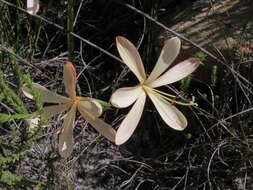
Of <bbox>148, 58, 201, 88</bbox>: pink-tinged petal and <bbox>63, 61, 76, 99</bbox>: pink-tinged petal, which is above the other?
<bbox>63, 61, 76, 99</bbox>: pink-tinged petal

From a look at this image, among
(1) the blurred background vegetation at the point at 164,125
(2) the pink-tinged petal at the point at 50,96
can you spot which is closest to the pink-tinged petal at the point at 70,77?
(2) the pink-tinged petal at the point at 50,96

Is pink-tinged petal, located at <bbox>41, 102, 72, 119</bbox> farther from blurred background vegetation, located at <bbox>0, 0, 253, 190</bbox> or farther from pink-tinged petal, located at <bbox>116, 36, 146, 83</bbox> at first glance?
blurred background vegetation, located at <bbox>0, 0, 253, 190</bbox>

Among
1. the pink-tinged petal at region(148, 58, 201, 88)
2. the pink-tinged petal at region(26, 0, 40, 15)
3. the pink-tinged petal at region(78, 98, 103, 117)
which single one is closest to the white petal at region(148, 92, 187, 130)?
the pink-tinged petal at region(148, 58, 201, 88)

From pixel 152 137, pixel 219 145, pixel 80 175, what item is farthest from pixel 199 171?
pixel 80 175

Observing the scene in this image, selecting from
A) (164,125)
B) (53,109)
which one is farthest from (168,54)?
(164,125)

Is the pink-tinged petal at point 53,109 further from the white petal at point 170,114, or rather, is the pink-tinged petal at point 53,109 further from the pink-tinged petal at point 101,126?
the white petal at point 170,114

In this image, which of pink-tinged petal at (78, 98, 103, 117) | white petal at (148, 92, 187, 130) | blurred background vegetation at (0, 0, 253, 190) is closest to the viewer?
pink-tinged petal at (78, 98, 103, 117)

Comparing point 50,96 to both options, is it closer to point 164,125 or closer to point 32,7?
point 32,7

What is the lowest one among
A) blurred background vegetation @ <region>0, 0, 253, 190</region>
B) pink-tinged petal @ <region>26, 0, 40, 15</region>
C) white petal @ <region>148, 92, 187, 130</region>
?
blurred background vegetation @ <region>0, 0, 253, 190</region>
